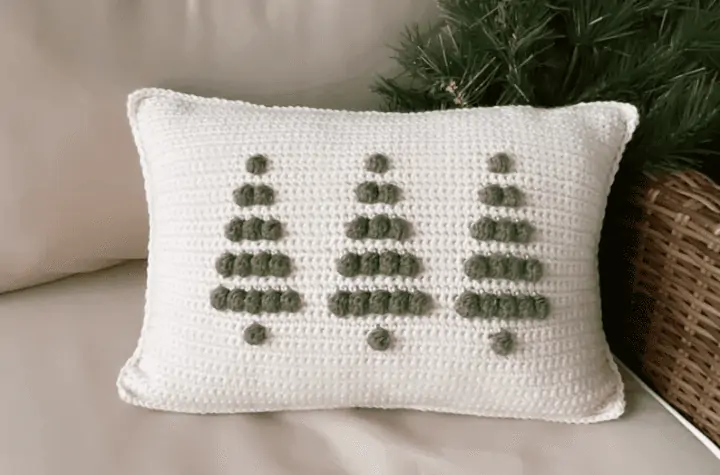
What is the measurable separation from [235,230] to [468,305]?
22 centimetres

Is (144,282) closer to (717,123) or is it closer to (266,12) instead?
(266,12)

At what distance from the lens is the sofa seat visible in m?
0.63

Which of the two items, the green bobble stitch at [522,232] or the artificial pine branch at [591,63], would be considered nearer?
the green bobble stitch at [522,232]

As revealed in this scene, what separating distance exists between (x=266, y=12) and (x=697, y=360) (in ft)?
1.84

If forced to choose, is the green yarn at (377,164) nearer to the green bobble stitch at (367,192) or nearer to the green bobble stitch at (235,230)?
the green bobble stitch at (367,192)

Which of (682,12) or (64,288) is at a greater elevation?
(682,12)

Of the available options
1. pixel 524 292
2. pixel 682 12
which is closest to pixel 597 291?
pixel 524 292

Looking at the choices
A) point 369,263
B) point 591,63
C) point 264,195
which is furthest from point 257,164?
point 591,63

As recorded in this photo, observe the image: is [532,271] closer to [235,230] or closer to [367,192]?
[367,192]

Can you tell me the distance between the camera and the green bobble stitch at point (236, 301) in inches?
25.3

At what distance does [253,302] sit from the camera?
0.64 meters

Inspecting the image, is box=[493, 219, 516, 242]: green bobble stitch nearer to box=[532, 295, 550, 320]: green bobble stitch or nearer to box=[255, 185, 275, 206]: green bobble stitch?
box=[532, 295, 550, 320]: green bobble stitch

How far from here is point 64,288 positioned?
0.84m

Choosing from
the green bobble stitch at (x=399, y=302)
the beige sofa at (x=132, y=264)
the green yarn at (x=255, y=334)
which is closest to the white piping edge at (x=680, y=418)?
the beige sofa at (x=132, y=264)
